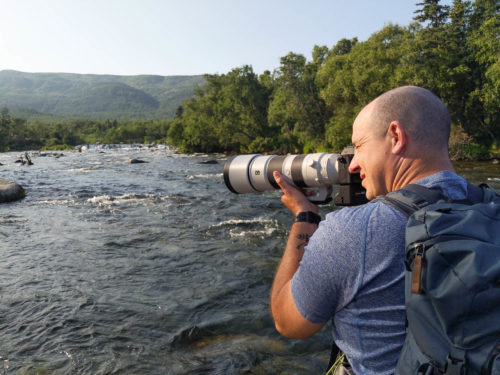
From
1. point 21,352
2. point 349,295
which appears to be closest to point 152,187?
point 21,352

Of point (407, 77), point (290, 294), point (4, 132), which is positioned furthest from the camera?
point (4, 132)

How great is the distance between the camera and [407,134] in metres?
1.50

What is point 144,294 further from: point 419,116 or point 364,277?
point 419,116

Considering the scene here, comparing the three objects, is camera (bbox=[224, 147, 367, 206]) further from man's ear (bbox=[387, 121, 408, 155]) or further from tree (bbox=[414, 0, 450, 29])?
tree (bbox=[414, 0, 450, 29])

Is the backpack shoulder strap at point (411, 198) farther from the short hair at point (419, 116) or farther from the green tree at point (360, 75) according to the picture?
the green tree at point (360, 75)

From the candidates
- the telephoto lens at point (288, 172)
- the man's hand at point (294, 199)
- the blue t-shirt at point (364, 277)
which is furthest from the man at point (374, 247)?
the telephoto lens at point (288, 172)

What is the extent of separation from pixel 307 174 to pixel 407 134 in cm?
103

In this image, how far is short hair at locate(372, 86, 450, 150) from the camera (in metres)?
1.49

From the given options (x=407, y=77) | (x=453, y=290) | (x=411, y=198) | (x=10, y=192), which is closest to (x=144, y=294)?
(x=411, y=198)

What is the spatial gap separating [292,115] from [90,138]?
396ft

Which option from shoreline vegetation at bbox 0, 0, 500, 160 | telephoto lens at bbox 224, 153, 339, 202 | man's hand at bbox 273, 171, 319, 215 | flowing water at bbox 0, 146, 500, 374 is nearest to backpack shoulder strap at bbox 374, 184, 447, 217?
man's hand at bbox 273, 171, 319, 215

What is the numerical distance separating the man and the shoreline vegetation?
27.7 m

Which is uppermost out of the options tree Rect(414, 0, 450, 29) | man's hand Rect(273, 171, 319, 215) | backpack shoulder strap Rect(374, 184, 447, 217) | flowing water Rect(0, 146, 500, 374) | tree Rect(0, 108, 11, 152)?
tree Rect(414, 0, 450, 29)

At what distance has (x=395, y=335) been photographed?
1.43 m
